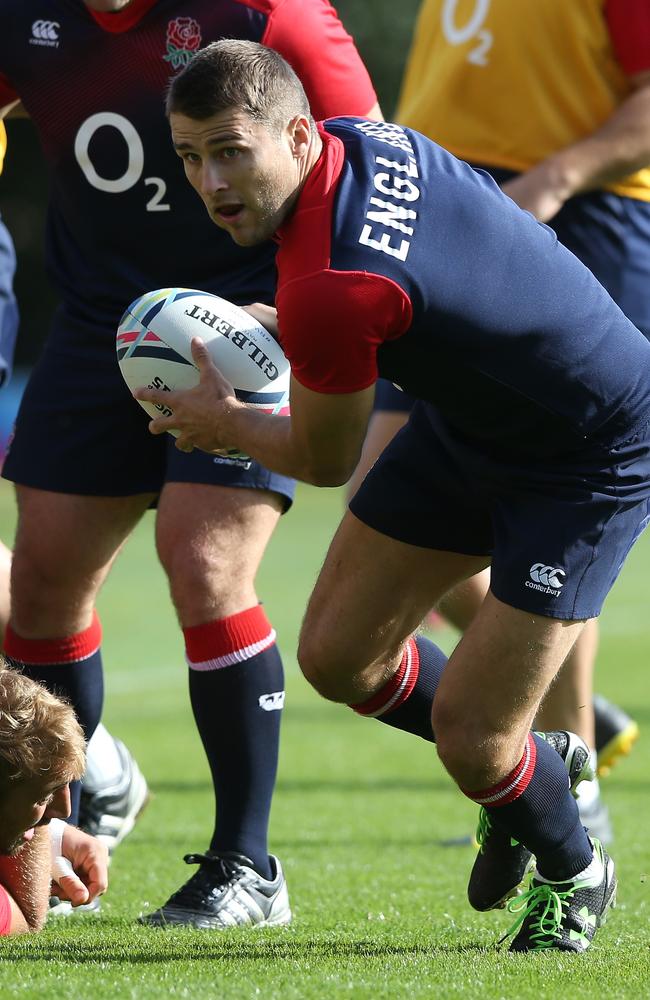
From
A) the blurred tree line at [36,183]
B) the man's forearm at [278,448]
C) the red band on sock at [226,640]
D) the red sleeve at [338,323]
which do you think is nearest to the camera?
the red sleeve at [338,323]

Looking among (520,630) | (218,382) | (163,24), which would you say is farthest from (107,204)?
(520,630)

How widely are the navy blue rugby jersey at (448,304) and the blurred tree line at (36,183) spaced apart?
2951 centimetres

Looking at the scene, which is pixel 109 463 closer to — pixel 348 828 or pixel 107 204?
pixel 107 204

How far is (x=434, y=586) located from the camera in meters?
4.05

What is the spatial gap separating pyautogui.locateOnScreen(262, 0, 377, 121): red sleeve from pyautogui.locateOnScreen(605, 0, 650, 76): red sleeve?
133 centimetres

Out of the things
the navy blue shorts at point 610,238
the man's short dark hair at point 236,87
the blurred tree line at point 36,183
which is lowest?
the blurred tree line at point 36,183

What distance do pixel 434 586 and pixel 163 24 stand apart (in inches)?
70.3

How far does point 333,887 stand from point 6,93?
2.59 metres

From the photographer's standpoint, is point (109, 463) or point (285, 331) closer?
point (285, 331)

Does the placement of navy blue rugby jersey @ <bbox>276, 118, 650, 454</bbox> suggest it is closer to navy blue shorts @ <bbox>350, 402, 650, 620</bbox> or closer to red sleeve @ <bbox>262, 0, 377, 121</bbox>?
navy blue shorts @ <bbox>350, 402, 650, 620</bbox>

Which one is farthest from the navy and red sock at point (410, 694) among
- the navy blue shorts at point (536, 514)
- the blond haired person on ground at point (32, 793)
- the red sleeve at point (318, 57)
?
the red sleeve at point (318, 57)

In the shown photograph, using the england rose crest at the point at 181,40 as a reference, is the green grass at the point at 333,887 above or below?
below

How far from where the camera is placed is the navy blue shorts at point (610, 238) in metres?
5.55

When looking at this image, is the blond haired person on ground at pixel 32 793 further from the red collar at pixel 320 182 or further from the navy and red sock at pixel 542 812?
the red collar at pixel 320 182
